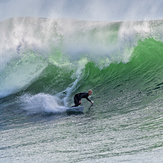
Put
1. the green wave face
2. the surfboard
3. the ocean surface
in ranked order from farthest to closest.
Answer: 1. the green wave face
2. the surfboard
3. the ocean surface

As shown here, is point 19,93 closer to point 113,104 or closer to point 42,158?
point 113,104

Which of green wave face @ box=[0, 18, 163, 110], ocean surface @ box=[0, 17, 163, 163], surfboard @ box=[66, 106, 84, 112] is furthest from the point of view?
green wave face @ box=[0, 18, 163, 110]

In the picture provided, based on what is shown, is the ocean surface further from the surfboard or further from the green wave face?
the surfboard

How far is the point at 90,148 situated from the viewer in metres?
4.30

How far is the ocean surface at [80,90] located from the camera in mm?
4363

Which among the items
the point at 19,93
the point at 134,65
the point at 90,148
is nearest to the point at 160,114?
the point at 90,148

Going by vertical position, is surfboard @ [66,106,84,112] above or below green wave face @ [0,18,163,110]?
below

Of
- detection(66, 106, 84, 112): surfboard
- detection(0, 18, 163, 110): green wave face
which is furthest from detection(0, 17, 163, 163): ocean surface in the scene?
detection(66, 106, 84, 112): surfboard

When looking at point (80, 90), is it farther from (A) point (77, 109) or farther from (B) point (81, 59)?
(B) point (81, 59)

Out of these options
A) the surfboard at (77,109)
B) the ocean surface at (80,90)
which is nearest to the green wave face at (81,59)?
the ocean surface at (80,90)

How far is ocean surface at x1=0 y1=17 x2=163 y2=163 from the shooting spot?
4.36m

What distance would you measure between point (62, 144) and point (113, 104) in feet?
12.0

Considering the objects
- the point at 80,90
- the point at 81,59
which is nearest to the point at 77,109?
the point at 80,90

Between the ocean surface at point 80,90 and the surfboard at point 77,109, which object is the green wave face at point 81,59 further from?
the surfboard at point 77,109
